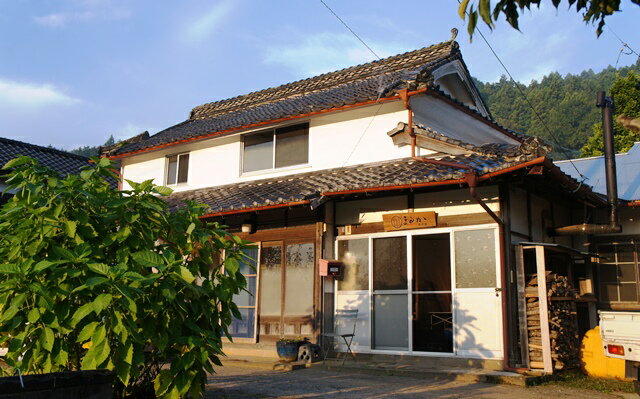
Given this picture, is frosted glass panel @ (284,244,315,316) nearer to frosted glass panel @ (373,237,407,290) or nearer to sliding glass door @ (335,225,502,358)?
sliding glass door @ (335,225,502,358)

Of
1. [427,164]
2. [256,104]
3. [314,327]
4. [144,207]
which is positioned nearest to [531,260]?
[427,164]

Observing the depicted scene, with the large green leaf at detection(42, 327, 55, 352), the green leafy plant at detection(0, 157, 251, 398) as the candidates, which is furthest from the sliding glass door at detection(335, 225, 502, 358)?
the large green leaf at detection(42, 327, 55, 352)

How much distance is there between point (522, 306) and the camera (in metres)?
8.87

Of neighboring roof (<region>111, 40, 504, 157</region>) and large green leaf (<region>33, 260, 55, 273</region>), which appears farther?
neighboring roof (<region>111, 40, 504, 157</region>)

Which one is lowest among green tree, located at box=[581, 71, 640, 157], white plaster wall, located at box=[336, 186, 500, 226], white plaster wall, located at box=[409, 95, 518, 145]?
white plaster wall, located at box=[336, 186, 500, 226]

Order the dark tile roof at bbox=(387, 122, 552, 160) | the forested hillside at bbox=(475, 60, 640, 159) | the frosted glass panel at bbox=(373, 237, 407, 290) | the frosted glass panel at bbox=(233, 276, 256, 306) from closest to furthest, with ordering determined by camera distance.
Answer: the dark tile roof at bbox=(387, 122, 552, 160) < the frosted glass panel at bbox=(373, 237, 407, 290) < the frosted glass panel at bbox=(233, 276, 256, 306) < the forested hillside at bbox=(475, 60, 640, 159)

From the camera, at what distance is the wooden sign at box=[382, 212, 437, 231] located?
9.56 meters

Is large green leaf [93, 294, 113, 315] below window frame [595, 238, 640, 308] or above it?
below

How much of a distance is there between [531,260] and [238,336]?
5.88 m

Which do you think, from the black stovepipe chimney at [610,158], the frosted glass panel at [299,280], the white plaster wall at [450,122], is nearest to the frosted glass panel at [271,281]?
the frosted glass panel at [299,280]

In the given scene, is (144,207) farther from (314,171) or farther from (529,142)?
(314,171)

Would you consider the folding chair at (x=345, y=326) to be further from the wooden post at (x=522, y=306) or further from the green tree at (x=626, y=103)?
the green tree at (x=626, y=103)

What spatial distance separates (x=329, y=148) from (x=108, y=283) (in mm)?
8552

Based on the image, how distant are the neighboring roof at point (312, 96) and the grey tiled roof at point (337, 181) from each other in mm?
1350
